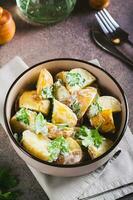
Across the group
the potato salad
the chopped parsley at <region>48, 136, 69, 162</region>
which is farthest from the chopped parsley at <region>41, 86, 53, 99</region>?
the chopped parsley at <region>48, 136, 69, 162</region>

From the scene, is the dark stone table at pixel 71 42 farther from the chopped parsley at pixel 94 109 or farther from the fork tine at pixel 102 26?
the chopped parsley at pixel 94 109

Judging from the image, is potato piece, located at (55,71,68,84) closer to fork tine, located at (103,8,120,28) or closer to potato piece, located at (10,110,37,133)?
potato piece, located at (10,110,37,133)

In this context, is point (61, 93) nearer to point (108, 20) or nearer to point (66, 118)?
point (66, 118)

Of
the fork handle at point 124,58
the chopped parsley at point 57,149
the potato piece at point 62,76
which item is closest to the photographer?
the chopped parsley at point 57,149

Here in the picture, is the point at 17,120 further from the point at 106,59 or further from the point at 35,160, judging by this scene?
the point at 106,59

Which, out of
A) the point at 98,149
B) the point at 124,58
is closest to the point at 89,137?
the point at 98,149

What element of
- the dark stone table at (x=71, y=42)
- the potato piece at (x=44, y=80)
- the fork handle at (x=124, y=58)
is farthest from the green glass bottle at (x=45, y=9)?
the potato piece at (x=44, y=80)
